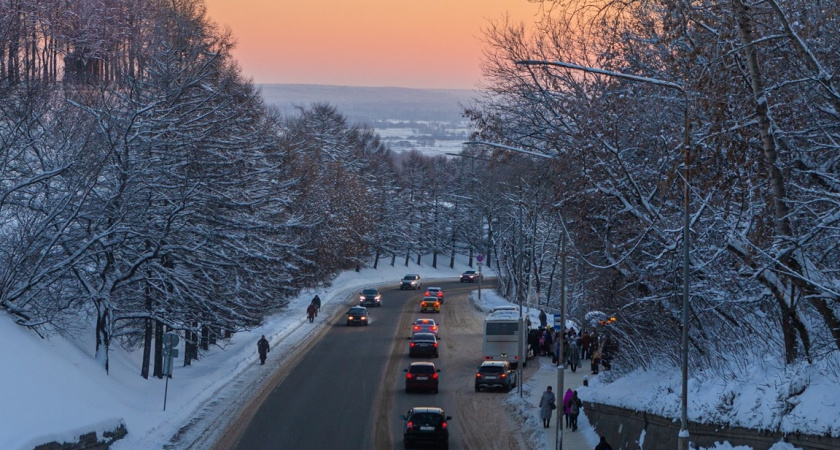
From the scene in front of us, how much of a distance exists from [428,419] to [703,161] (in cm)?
1239

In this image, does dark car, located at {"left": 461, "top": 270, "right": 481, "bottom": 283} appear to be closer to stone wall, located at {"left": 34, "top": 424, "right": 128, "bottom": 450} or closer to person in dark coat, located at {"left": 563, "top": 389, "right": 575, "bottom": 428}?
person in dark coat, located at {"left": 563, "top": 389, "right": 575, "bottom": 428}

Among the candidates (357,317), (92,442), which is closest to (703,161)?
(92,442)

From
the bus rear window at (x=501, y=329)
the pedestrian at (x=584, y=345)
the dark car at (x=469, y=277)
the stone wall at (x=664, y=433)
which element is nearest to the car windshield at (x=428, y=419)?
the stone wall at (x=664, y=433)

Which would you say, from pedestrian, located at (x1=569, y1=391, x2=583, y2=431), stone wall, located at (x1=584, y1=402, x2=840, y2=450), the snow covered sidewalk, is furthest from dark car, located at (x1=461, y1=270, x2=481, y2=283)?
pedestrian, located at (x1=569, y1=391, x2=583, y2=431)

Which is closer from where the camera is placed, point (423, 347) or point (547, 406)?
point (547, 406)

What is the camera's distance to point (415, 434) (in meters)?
23.4

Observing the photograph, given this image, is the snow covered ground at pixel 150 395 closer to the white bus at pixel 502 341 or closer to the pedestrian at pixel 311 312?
the white bus at pixel 502 341

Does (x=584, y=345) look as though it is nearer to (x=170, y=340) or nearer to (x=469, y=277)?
(x=170, y=340)

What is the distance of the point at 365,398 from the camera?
31938mm

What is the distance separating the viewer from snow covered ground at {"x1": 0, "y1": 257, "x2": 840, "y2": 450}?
13.9 meters

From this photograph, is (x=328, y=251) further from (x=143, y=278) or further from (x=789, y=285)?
(x=789, y=285)

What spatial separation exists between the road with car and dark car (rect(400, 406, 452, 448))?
0.87m

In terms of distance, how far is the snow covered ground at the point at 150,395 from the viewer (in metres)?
13.9

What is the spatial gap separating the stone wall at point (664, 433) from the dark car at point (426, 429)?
4.20 metres
